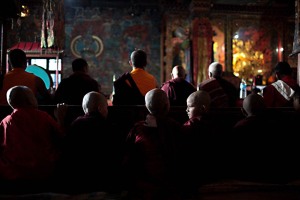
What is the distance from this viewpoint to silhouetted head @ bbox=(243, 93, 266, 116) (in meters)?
3.60

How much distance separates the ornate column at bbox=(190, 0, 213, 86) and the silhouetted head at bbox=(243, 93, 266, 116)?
32.3ft

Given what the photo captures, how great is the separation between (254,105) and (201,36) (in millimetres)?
10280

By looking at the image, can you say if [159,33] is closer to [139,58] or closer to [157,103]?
[139,58]

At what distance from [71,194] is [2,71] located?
3.28m

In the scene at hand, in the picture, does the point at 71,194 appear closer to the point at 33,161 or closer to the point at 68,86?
the point at 33,161

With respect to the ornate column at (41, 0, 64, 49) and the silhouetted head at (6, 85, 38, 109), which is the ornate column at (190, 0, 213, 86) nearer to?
the ornate column at (41, 0, 64, 49)

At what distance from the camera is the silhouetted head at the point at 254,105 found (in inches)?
142

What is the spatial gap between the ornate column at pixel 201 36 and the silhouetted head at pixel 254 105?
986 centimetres

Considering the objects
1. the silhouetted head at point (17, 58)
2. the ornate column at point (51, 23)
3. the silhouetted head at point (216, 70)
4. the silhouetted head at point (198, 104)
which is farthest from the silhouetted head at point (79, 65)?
the ornate column at point (51, 23)

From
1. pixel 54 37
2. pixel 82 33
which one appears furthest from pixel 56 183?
pixel 82 33

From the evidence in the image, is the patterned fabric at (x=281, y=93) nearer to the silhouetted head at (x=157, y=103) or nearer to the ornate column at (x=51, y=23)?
the silhouetted head at (x=157, y=103)

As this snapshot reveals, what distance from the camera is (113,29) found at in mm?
15062

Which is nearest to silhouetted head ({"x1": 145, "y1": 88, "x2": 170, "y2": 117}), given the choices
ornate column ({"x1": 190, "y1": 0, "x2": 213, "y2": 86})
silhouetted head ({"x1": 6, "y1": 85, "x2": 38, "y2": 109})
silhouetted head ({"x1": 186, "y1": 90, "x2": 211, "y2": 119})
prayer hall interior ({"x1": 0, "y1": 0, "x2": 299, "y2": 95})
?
silhouetted head ({"x1": 186, "y1": 90, "x2": 211, "y2": 119})

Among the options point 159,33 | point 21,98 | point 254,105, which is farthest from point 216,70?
point 159,33
